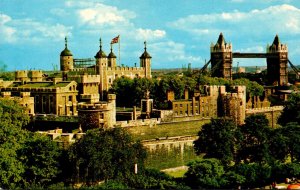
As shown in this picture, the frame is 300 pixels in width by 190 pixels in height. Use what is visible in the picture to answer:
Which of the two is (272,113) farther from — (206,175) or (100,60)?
(206,175)

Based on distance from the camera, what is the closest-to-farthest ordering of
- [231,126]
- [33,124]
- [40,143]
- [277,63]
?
[40,143] < [231,126] < [33,124] < [277,63]

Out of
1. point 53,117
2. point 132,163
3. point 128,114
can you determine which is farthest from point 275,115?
point 132,163

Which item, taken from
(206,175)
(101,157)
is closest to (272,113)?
(206,175)

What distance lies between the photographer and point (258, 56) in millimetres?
115562

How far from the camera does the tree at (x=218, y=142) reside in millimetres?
56938

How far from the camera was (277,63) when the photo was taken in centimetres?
Answer: 11538

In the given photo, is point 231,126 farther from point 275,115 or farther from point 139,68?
point 139,68

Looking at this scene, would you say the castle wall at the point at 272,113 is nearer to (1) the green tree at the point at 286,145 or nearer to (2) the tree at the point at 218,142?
(1) the green tree at the point at 286,145

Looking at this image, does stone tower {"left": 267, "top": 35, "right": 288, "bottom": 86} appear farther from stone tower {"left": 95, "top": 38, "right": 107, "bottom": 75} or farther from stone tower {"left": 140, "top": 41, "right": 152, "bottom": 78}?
stone tower {"left": 95, "top": 38, "right": 107, "bottom": 75}

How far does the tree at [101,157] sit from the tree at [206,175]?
419 centimetres

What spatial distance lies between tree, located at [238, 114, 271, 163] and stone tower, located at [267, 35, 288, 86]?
176 ft

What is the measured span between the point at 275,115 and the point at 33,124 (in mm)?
32063

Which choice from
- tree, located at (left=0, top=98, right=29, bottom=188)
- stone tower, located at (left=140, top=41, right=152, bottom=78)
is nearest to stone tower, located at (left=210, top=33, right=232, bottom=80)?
stone tower, located at (left=140, top=41, right=152, bottom=78)

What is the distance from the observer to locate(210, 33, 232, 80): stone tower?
112m
